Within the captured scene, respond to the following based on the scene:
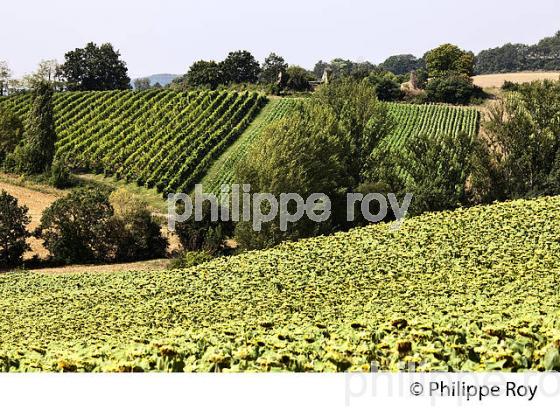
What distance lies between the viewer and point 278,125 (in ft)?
102

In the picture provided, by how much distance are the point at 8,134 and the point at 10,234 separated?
71.9 ft

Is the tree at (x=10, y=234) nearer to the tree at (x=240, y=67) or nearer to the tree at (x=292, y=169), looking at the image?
the tree at (x=292, y=169)

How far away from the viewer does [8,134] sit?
167 feet

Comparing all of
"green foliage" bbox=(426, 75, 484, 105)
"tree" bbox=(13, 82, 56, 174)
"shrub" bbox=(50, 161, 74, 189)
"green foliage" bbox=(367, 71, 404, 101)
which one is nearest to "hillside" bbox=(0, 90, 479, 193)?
"shrub" bbox=(50, 161, 74, 189)

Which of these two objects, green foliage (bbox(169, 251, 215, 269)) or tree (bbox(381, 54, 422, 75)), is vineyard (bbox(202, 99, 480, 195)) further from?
tree (bbox(381, 54, 422, 75))

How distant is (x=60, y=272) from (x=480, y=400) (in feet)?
84.6

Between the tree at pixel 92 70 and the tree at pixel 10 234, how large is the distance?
57112mm

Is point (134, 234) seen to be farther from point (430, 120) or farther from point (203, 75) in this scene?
point (203, 75)

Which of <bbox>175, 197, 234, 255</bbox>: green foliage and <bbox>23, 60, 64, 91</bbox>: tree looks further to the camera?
<bbox>23, 60, 64, 91</bbox>: tree

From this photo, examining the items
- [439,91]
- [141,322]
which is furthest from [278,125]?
[439,91]

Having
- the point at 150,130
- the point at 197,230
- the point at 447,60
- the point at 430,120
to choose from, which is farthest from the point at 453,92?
the point at 197,230

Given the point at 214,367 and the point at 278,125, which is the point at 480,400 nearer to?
the point at 214,367

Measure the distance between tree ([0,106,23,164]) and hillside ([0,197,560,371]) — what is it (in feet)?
87.5

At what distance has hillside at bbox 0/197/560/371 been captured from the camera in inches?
300
